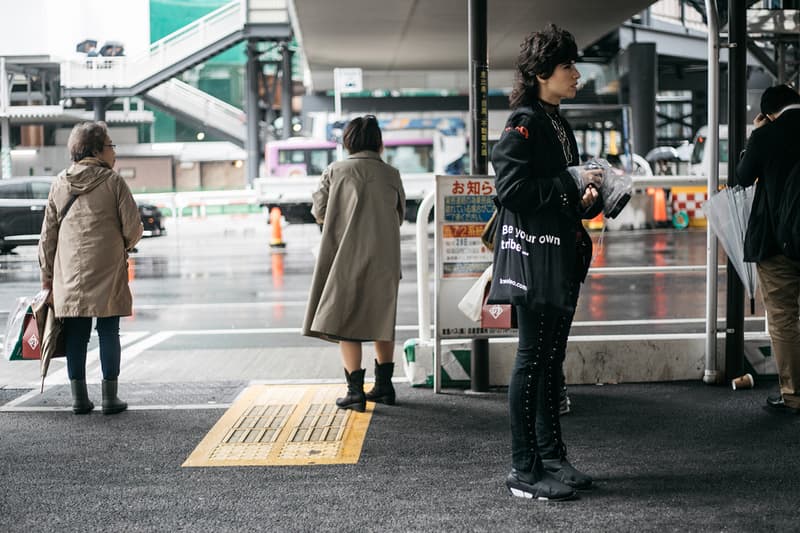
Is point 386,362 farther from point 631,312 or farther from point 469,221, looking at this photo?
point 631,312

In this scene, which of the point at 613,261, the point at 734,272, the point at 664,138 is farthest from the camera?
the point at 664,138

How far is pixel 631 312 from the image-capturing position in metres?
9.84

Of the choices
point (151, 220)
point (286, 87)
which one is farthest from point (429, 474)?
point (286, 87)

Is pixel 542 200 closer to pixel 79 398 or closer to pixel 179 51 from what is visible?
pixel 79 398

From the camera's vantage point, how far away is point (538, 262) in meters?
3.79

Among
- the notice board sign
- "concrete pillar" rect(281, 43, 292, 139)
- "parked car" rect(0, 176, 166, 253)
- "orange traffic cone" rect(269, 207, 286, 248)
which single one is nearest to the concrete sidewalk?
the notice board sign

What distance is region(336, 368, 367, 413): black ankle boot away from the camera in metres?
5.64

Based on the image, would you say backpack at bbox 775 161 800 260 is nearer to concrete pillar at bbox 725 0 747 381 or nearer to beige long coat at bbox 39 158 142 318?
concrete pillar at bbox 725 0 747 381

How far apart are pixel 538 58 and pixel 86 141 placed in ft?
10.3

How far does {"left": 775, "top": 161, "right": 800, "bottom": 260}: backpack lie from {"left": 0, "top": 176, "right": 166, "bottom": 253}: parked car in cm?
1653

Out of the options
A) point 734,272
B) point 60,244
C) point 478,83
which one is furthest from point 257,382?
point 734,272

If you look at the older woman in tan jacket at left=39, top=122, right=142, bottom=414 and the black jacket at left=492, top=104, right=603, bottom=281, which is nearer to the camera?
the black jacket at left=492, top=104, right=603, bottom=281

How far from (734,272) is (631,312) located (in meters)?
3.78

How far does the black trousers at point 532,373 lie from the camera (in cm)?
388
